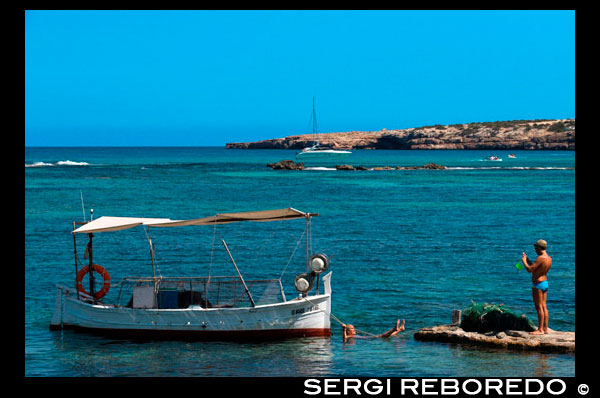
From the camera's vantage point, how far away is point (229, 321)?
78.4 ft

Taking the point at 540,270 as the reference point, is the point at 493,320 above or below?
below

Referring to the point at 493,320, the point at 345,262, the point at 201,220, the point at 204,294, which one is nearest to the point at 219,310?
the point at 204,294

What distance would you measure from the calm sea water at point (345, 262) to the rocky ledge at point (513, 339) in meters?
0.26

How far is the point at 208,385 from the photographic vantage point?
64.2 ft

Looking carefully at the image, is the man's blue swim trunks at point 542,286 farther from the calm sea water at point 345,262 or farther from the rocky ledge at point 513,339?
the calm sea water at point 345,262

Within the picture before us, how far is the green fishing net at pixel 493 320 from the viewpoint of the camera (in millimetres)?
22422

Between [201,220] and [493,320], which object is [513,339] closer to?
[493,320]

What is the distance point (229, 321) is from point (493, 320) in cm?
731

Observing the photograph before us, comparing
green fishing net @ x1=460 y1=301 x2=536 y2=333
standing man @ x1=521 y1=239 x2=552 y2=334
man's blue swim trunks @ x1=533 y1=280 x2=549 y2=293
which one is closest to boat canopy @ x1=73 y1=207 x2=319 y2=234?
green fishing net @ x1=460 y1=301 x2=536 y2=333

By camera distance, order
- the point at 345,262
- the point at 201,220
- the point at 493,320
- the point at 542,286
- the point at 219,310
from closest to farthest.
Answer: the point at 542,286
the point at 493,320
the point at 219,310
the point at 201,220
the point at 345,262

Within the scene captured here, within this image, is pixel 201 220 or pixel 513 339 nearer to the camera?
pixel 513 339

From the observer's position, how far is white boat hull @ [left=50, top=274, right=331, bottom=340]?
78.3ft
